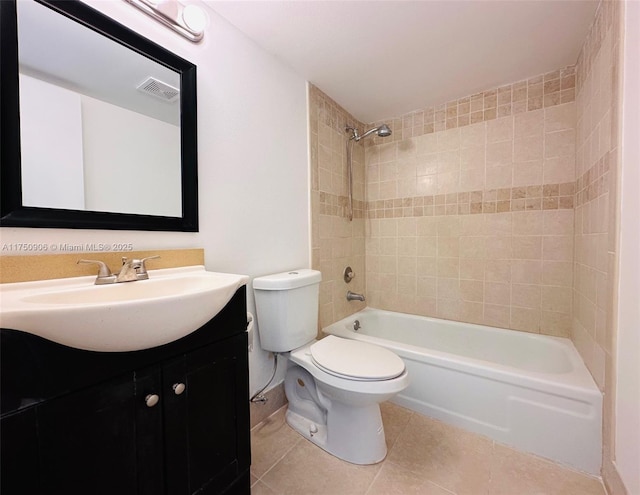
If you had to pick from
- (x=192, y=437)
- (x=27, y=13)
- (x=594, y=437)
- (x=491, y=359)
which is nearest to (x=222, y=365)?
(x=192, y=437)

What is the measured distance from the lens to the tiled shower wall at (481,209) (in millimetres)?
1718

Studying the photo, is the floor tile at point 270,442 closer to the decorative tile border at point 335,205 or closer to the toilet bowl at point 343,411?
the toilet bowl at point 343,411

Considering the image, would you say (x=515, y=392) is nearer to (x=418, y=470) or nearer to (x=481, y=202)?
(x=418, y=470)

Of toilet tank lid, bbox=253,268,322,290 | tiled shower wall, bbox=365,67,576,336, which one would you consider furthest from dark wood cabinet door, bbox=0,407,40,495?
tiled shower wall, bbox=365,67,576,336

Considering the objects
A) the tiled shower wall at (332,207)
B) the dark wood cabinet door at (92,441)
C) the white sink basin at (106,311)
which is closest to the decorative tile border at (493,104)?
the tiled shower wall at (332,207)

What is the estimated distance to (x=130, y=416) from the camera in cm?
69

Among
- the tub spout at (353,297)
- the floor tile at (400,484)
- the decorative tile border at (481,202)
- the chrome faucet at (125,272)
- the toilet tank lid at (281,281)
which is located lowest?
the floor tile at (400,484)

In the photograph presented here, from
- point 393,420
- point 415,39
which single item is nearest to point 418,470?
point 393,420

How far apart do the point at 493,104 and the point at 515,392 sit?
1.82m

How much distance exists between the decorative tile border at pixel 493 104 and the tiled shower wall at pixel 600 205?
9 centimetres

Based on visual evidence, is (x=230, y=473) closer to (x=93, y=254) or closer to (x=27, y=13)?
(x=93, y=254)

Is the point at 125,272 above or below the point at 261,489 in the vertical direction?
above

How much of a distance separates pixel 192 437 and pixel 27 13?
135cm

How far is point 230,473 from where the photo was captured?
36.5 inches
